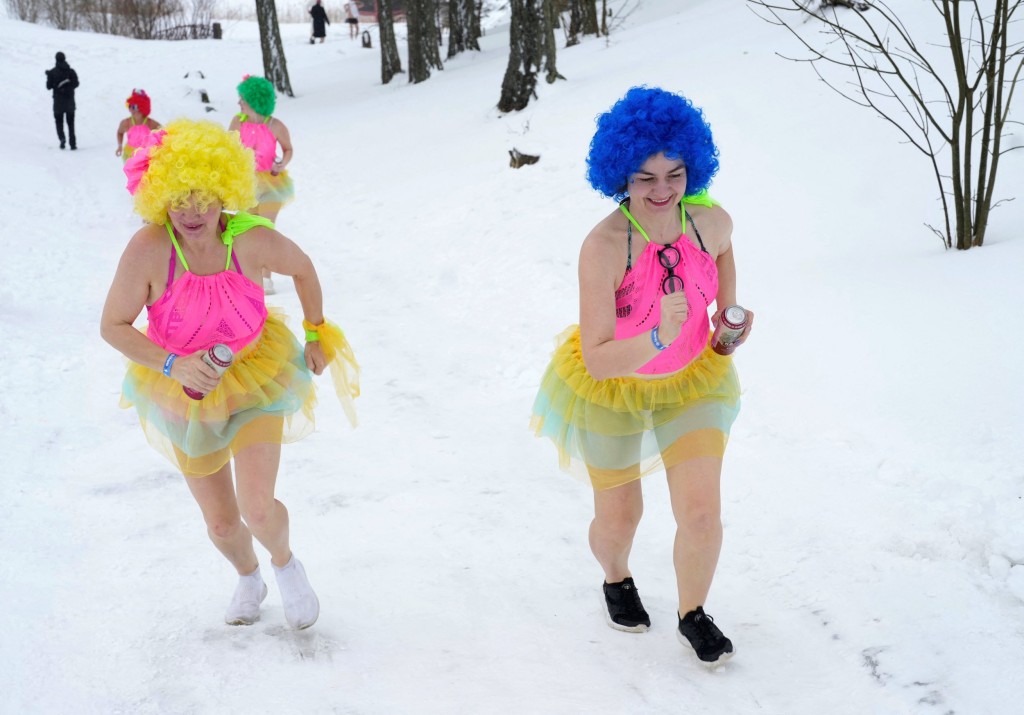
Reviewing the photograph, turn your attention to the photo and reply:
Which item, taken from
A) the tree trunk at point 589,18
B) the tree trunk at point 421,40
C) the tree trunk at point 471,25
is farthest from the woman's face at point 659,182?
the tree trunk at point 471,25

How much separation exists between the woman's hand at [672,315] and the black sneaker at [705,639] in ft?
3.70

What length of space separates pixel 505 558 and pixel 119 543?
1.88 metres

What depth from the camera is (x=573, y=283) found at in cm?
832

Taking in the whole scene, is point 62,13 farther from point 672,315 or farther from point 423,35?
point 672,315

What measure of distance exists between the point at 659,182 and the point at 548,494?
242cm

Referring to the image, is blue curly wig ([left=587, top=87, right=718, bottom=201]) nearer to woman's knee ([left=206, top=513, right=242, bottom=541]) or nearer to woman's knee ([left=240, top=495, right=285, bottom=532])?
woman's knee ([left=240, top=495, right=285, bottom=532])

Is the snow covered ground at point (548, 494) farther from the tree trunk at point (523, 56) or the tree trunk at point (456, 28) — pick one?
the tree trunk at point (456, 28)

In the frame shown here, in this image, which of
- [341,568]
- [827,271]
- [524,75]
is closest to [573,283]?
[827,271]

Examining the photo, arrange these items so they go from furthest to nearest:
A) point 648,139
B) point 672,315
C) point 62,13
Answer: point 62,13
point 648,139
point 672,315

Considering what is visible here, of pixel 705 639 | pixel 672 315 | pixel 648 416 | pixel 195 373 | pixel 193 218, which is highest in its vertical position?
pixel 193 218

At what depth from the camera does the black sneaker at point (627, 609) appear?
3982 mm

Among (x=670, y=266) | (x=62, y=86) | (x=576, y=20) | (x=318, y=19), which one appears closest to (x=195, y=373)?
(x=670, y=266)

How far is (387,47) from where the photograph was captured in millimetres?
23062

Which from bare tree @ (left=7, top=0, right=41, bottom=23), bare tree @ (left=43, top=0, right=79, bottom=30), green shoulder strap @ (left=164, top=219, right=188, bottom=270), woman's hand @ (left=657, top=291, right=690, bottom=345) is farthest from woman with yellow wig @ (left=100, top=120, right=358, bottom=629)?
bare tree @ (left=7, top=0, right=41, bottom=23)
